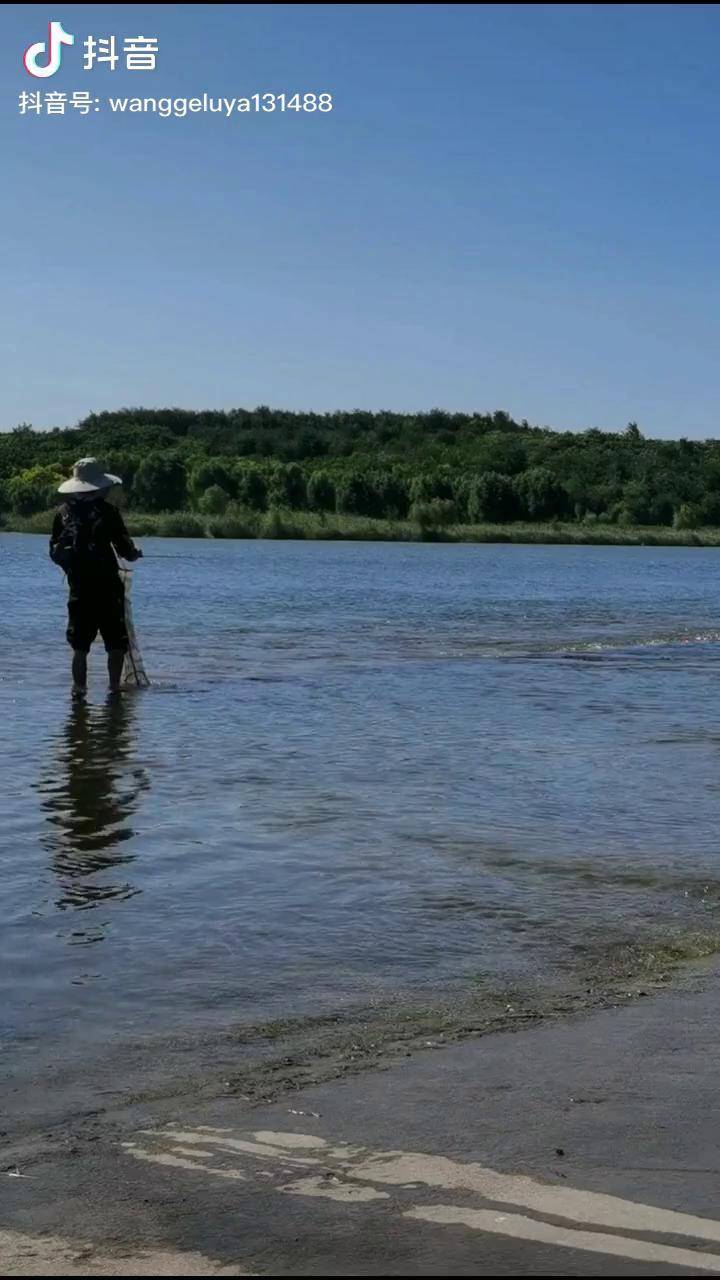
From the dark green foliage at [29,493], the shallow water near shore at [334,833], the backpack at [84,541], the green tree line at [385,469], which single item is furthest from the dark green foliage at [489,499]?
the backpack at [84,541]

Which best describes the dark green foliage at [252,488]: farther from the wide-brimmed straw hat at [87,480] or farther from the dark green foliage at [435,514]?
the wide-brimmed straw hat at [87,480]

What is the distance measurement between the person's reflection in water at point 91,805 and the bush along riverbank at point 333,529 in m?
74.8

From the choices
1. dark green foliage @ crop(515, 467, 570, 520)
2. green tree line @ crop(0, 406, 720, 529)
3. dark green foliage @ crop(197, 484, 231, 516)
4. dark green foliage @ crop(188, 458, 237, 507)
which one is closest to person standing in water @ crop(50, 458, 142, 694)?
green tree line @ crop(0, 406, 720, 529)

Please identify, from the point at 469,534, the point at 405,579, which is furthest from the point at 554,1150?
the point at 469,534

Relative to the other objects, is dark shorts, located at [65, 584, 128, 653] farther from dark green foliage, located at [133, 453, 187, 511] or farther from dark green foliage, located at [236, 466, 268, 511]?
dark green foliage, located at [133, 453, 187, 511]

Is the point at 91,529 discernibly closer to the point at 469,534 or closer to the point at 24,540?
the point at 24,540

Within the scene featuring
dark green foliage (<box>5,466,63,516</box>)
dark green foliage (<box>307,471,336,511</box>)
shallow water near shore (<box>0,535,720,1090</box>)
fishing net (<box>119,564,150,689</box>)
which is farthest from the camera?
dark green foliage (<box>307,471,336,511</box>)

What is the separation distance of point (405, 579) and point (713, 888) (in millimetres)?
38455

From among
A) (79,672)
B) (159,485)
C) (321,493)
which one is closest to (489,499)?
(321,493)

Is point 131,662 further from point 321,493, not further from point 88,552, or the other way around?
point 321,493

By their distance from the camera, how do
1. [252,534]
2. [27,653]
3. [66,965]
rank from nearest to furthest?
[66,965] < [27,653] < [252,534]

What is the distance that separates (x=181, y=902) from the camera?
706 cm

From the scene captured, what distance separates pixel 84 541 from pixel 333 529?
74830 mm

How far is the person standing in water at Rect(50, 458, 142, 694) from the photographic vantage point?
15023mm
